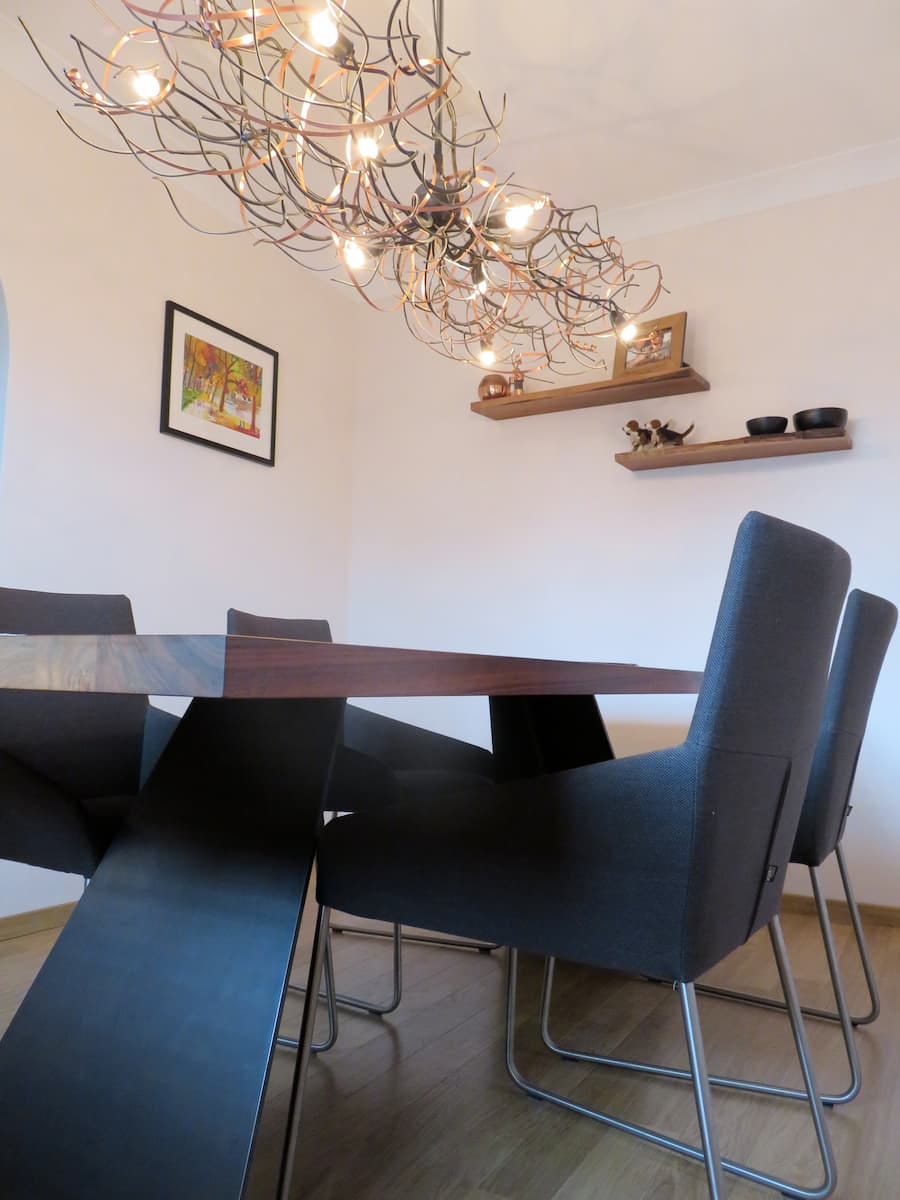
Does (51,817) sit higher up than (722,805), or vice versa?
(722,805)

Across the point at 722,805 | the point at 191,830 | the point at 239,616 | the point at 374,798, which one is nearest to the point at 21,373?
the point at 239,616

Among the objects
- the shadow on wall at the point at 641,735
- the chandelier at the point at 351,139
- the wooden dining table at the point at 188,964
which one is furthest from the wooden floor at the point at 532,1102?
the chandelier at the point at 351,139

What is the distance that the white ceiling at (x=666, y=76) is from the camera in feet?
7.92

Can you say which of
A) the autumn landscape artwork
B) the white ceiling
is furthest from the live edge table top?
the autumn landscape artwork

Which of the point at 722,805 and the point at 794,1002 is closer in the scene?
the point at 722,805

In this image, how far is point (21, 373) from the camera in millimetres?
2564

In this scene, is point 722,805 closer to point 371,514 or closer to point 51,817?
point 51,817

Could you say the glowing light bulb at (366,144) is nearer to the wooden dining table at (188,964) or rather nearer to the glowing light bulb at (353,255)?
the glowing light bulb at (353,255)

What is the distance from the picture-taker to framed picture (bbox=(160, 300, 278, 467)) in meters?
3.09

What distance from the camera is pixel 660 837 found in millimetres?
910

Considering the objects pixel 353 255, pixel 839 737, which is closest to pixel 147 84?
pixel 353 255

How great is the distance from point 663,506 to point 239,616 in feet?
6.03

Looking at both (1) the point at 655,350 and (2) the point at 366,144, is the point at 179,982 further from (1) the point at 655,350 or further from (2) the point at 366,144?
(1) the point at 655,350

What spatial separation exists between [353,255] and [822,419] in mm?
1688
